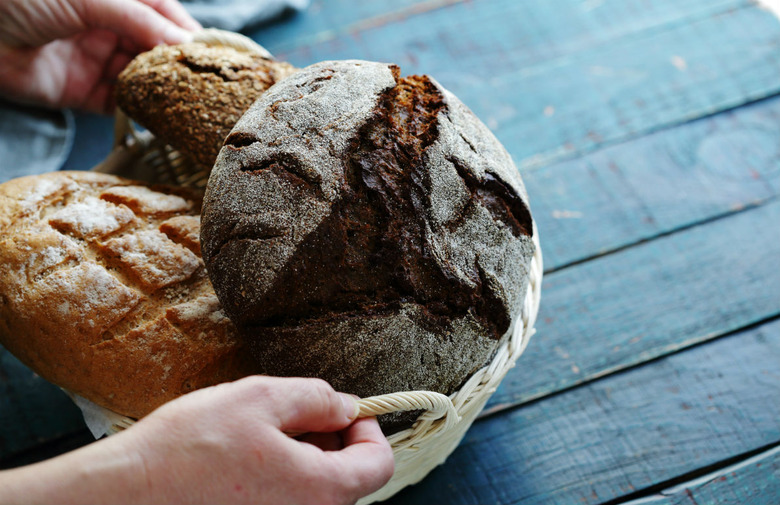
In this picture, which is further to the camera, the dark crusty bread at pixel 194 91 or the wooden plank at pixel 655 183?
the wooden plank at pixel 655 183

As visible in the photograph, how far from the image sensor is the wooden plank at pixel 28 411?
1.25 metres

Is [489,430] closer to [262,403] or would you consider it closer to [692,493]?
[692,493]

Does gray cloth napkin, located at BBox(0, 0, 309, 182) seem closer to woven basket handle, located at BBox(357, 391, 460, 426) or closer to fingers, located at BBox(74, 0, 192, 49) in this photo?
fingers, located at BBox(74, 0, 192, 49)

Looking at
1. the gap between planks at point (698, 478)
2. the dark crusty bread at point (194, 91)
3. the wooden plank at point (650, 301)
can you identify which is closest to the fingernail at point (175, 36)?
the dark crusty bread at point (194, 91)

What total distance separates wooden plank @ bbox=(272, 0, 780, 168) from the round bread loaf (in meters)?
0.75

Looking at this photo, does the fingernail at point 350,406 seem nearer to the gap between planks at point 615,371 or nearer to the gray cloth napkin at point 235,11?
the gap between planks at point 615,371

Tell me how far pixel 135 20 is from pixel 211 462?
3.68 feet

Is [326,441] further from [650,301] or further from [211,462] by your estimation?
[650,301]

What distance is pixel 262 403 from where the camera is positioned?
0.72m

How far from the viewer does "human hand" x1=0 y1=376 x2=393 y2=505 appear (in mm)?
660

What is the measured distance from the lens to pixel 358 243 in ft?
2.99

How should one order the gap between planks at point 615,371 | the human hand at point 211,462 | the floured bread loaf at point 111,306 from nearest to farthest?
the human hand at point 211,462
the floured bread loaf at point 111,306
the gap between planks at point 615,371

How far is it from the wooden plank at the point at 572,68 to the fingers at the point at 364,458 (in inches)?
40.2

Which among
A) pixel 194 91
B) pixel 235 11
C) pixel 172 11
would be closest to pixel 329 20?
pixel 235 11
